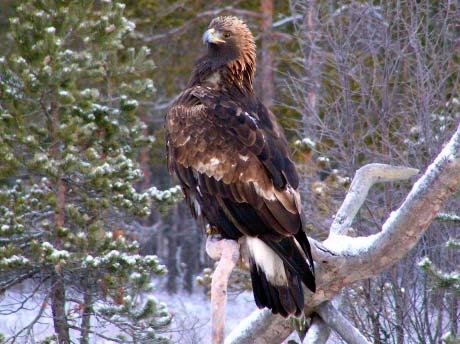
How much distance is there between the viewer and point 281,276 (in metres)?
5.54

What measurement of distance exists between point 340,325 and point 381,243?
89cm

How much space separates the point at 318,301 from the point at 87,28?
582 centimetres

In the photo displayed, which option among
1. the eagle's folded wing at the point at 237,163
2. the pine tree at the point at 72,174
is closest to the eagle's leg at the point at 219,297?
the eagle's folded wing at the point at 237,163

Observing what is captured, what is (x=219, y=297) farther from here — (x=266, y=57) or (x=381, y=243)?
(x=266, y=57)

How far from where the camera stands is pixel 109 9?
1077 centimetres

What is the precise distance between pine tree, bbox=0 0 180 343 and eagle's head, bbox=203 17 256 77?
3675mm

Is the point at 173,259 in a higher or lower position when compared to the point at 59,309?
higher

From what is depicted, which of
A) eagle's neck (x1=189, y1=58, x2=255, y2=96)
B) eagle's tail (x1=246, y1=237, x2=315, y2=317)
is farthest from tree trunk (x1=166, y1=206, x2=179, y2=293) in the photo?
eagle's tail (x1=246, y1=237, x2=315, y2=317)

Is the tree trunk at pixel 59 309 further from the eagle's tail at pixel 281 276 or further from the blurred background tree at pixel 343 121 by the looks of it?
the eagle's tail at pixel 281 276

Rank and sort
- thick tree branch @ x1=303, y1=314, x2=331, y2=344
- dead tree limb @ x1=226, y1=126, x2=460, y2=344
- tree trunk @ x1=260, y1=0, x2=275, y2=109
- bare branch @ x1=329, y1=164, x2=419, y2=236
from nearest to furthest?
dead tree limb @ x1=226, y1=126, x2=460, y2=344 < bare branch @ x1=329, y1=164, x2=419, y2=236 < thick tree branch @ x1=303, y1=314, x2=331, y2=344 < tree trunk @ x1=260, y1=0, x2=275, y2=109

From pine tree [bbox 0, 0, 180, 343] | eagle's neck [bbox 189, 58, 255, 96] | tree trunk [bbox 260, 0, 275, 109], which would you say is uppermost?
tree trunk [bbox 260, 0, 275, 109]

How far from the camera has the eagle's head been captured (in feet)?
22.3

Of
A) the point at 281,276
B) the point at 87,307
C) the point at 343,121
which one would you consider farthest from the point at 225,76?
the point at 87,307

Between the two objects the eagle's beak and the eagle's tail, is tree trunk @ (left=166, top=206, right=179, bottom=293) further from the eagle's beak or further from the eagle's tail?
the eagle's tail
